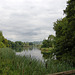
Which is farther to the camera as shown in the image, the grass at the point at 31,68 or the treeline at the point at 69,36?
the treeline at the point at 69,36

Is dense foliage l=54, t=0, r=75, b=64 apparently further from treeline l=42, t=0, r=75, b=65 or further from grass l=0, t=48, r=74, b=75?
grass l=0, t=48, r=74, b=75

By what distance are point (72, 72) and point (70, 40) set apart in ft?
13.4

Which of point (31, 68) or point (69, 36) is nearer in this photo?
point (31, 68)

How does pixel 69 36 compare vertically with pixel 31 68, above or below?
above

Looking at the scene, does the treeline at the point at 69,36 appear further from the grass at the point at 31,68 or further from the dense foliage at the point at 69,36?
the grass at the point at 31,68

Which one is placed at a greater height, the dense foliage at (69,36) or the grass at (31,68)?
the dense foliage at (69,36)

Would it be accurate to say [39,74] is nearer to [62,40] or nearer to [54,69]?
[54,69]

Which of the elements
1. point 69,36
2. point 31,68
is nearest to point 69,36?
point 69,36

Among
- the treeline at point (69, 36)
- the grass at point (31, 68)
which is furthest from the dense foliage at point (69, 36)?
the grass at point (31, 68)

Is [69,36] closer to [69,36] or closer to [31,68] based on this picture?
[69,36]

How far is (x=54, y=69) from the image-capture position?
6680 millimetres

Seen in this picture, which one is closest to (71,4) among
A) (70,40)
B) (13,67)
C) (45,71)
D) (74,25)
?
(74,25)

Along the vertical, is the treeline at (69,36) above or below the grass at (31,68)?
above

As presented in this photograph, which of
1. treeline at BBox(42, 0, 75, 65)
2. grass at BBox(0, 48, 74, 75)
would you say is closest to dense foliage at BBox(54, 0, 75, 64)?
treeline at BBox(42, 0, 75, 65)
